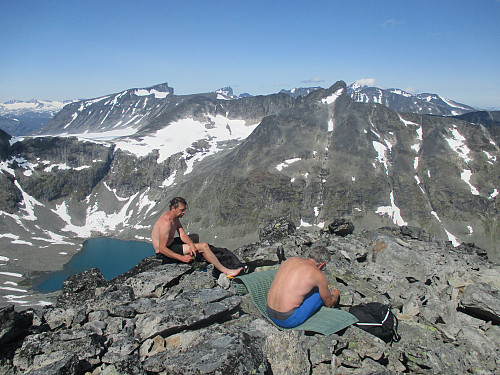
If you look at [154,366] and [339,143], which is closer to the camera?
[154,366]

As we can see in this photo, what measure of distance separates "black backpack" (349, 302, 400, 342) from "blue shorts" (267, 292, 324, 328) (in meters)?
1.05

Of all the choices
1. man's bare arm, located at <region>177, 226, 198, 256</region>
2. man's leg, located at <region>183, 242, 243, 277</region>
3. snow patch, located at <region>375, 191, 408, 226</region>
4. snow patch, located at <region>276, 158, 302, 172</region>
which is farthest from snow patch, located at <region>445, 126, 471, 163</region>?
man's bare arm, located at <region>177, 226, 198, 256</region>

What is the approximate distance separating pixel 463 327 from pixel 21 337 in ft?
39.0

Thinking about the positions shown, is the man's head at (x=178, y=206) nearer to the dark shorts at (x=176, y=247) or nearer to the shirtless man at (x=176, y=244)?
the shirtless man at (x=176, y=244)

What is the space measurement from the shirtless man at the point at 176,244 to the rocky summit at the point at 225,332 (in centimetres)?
45

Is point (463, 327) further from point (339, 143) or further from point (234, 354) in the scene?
point (339, 143)

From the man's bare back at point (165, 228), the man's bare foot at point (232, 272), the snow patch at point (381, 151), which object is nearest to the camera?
the man's bare foot at point (232, 272)

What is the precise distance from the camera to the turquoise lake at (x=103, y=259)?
127 m

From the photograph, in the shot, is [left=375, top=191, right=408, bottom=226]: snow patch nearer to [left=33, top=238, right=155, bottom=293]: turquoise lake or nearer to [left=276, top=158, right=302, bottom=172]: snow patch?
[left=276, top=158, right=302, bottom=172]: snow patch

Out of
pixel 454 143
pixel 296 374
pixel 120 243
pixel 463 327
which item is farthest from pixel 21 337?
pixel 454 143

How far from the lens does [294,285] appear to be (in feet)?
26.0

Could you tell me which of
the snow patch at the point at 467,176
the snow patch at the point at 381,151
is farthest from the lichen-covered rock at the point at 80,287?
the snow patch at the point at 467,176

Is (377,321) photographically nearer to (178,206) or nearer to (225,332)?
(225,332)

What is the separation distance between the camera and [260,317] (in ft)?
27.9
